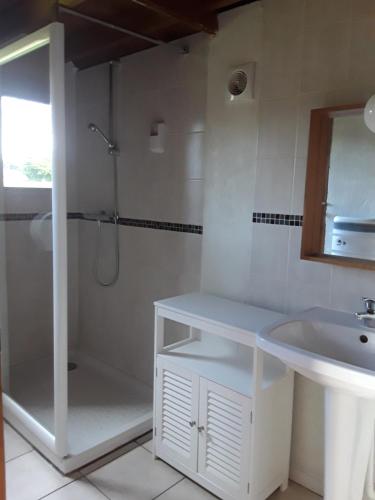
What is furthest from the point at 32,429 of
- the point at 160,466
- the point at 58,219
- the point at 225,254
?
the point at 225,254

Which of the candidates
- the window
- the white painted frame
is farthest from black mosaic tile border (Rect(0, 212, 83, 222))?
the white painted frame

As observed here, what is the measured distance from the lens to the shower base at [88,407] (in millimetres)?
2238

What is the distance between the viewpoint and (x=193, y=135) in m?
2.43

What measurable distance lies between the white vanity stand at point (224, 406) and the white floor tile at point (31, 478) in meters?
0.52

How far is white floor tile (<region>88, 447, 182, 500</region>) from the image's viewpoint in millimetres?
1971

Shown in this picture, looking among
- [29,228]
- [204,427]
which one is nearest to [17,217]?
[29,228]

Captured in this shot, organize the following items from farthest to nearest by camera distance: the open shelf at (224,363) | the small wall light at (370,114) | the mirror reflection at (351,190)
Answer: the open shelf at (224,363) < the mirror reflection at (351,190) < the small wall light at (370,114)

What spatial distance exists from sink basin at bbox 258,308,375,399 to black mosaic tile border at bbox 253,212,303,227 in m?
0.42

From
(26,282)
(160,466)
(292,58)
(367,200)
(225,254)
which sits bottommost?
(160,466)

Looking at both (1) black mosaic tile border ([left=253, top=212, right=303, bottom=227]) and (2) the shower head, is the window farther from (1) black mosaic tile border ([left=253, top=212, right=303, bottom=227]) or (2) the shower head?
(1) black mosaic tile border ([left=253, top=212, right=303, bottom=227])

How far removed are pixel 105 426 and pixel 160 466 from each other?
0.45 metres

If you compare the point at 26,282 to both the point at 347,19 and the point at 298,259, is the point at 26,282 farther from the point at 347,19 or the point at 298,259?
the point at 347,19

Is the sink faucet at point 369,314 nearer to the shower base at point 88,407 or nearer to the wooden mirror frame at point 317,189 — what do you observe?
the wooden mirror frame at point 317,189

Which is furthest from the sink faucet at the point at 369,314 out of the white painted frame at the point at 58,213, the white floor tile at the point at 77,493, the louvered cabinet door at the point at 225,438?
the white floor tile at the point at 77,493
